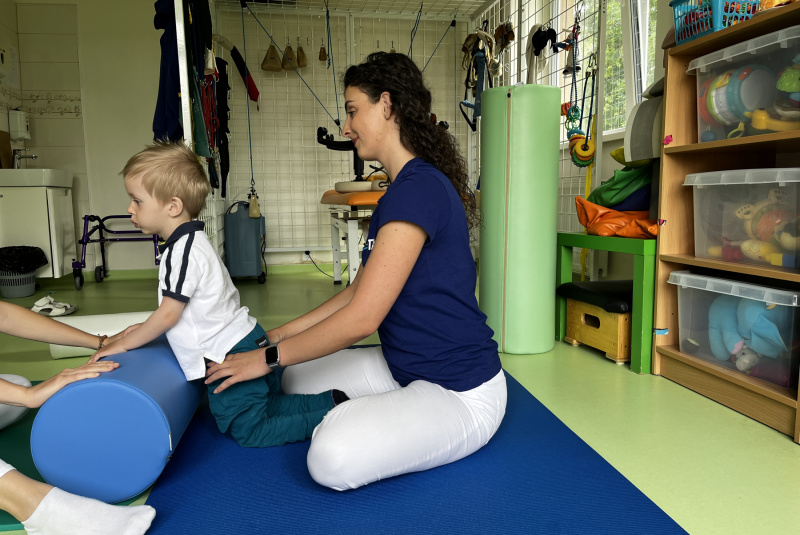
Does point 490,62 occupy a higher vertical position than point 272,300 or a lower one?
higher

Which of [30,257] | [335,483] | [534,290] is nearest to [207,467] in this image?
[335,483]

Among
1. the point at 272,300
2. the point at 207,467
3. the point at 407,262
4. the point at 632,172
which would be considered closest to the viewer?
the point at 407,262

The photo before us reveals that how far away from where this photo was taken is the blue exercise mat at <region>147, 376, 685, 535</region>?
1231mm

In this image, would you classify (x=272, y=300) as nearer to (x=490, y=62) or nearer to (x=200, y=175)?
(x=490, y=62)

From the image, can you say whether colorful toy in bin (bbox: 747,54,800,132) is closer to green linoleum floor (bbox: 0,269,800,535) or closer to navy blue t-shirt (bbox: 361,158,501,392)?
green linoleum floor (bbox: 0,269,800,535)

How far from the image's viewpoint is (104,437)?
4.28 feet

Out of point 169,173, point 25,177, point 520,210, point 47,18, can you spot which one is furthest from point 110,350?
point 47,18

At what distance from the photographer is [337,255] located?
187 inches

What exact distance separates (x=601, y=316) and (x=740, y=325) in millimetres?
685

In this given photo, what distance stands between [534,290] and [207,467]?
1603 millimetres

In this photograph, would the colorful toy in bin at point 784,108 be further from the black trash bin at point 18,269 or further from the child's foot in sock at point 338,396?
the black trash bin at point 18,269

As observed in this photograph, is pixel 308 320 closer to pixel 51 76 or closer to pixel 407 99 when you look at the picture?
pixel 407 99

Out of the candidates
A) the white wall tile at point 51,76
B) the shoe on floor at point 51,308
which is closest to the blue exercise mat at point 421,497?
the shoe on floor at point 51,308

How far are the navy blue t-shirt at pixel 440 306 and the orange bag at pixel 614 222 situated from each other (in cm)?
110
